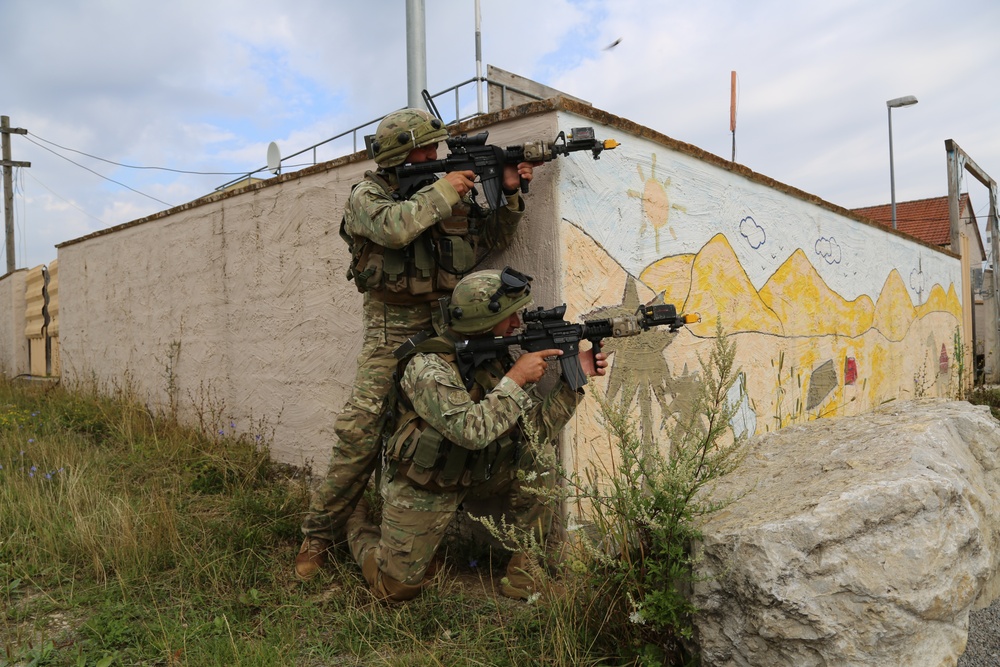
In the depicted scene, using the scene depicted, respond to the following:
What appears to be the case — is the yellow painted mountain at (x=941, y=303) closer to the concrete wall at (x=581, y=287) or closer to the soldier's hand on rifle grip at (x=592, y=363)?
the concrete wall at (x=581, y=287)

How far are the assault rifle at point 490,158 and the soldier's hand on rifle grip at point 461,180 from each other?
6 cm

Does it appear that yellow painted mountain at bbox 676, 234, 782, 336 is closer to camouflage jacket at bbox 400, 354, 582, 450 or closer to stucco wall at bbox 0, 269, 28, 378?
camouflage jacket at bbox 400, 354, 582, 450

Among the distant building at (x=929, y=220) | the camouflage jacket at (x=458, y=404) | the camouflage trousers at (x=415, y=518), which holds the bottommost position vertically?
the camouflage trousers at (x=415, y=518)

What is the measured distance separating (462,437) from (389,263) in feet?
2.98

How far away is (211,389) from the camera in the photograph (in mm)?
5484

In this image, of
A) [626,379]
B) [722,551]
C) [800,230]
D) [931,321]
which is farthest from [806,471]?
[931,321]

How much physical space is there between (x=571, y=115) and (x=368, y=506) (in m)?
2.01

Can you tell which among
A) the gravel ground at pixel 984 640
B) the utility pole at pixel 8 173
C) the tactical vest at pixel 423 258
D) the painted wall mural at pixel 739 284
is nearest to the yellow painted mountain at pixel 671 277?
the painted wall mural at pixel 739 284

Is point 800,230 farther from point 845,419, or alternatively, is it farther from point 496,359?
point 496,359

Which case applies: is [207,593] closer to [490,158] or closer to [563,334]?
[563,334]

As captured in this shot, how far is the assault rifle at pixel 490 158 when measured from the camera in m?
2.85

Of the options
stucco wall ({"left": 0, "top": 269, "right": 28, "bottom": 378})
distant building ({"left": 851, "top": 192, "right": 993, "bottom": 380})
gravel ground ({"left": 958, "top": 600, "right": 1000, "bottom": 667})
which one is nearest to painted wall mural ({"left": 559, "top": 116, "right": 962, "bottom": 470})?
gravel ground ({"left": 958, "top": 600, "right": 1000, "bottom": 667})

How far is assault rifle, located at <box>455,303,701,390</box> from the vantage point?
8.73ft

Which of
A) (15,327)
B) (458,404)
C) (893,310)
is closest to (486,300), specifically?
(458,404)
